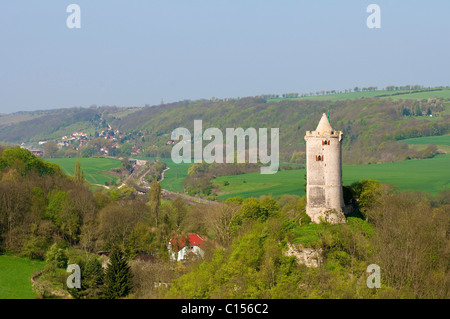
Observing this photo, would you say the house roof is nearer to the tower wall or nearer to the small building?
the small building

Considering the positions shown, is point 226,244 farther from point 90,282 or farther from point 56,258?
point 90,282

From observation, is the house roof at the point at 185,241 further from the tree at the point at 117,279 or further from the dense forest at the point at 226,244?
the tree at the point at 117,279

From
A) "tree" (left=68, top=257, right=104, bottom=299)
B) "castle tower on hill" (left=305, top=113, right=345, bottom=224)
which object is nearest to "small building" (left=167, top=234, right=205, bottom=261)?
"tree" (left=68, top=257, right=104, bottom=299)

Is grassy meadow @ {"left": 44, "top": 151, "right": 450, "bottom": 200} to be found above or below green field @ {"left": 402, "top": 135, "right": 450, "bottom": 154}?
below

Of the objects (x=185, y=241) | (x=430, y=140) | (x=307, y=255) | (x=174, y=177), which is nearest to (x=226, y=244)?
(x=185, y=241)

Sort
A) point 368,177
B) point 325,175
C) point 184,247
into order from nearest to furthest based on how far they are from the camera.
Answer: point 325,175 < point 184,247 < point 368,177

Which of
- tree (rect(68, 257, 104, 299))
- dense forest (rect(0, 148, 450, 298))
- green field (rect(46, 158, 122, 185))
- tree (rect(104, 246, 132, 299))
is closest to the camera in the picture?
dense forest (rect(0, 148, 450, 298))

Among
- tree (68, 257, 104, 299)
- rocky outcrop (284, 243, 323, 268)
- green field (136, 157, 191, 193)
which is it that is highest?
rocky outcrop (284, 243, 323, 268)
